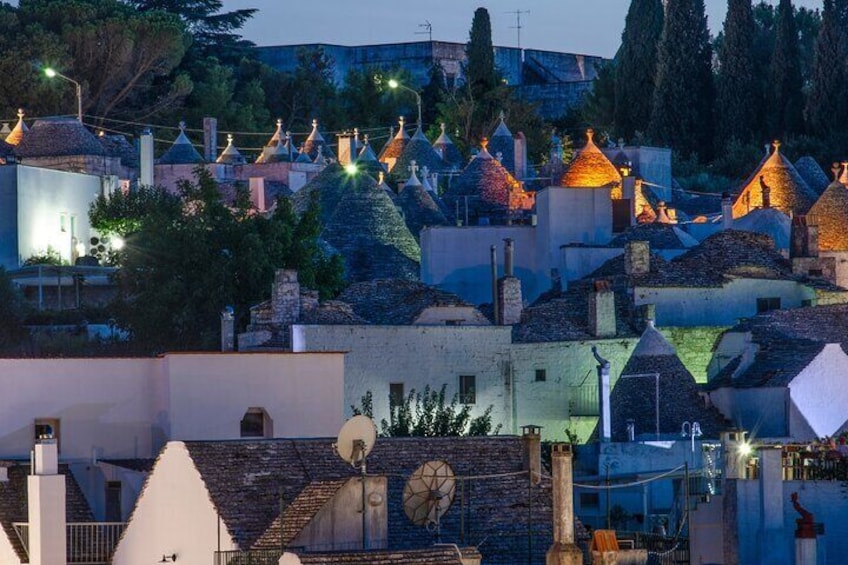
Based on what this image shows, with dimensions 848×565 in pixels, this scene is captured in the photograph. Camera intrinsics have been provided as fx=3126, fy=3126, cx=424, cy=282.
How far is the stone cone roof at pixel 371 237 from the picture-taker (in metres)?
67.0

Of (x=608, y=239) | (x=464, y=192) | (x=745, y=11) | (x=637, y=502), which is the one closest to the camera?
(x=637, y=502)

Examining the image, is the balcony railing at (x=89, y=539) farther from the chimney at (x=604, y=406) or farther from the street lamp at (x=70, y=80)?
the street lamp at (x=70, y=80)

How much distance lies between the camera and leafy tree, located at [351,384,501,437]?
50312 millimetres

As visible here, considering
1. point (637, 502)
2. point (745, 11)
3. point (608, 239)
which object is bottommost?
point (637, 502)

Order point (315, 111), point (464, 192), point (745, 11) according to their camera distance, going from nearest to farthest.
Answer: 1. point (464, 192)
2. point (745, 11)
3. point (315, 111)

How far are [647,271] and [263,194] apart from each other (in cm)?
2628

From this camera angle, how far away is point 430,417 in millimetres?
51125

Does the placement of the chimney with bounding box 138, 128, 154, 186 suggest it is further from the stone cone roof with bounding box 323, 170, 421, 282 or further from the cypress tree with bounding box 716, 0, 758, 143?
the cypress tree with bounding box 716, 0, 758, 143

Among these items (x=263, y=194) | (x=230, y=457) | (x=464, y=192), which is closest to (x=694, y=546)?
(x=230, y=457)

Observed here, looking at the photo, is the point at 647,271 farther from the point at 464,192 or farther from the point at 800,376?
the point at 464,192

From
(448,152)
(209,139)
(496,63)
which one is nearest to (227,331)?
(448,152)

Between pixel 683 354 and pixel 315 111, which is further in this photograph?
pixel 315 111

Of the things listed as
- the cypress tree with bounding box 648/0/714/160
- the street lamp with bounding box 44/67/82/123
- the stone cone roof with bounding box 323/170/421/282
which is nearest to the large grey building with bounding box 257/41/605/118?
the cypress tree with bounding box 648/0/714/160

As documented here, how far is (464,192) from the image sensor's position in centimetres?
7538
